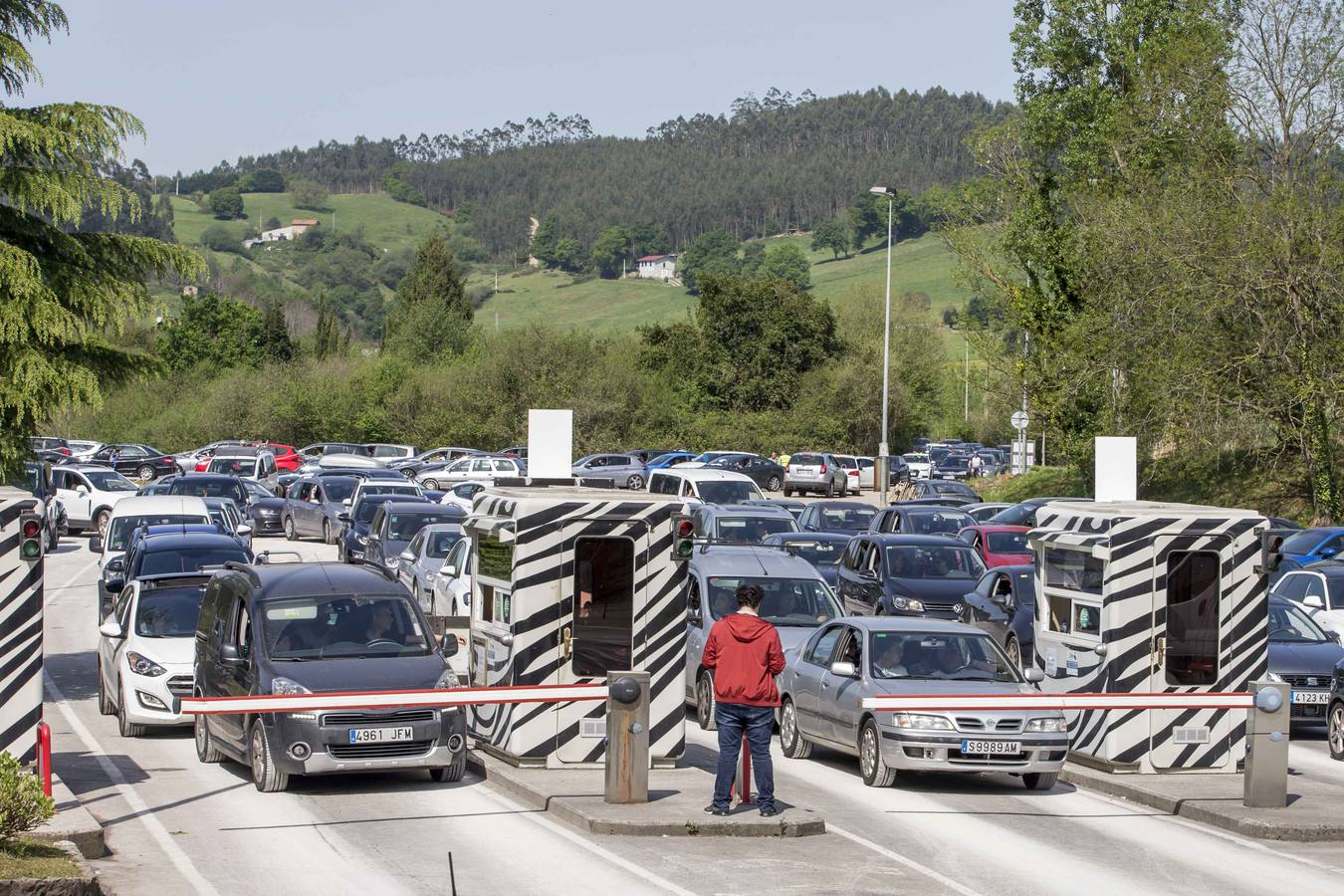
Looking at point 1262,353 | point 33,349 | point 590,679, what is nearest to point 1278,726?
point 590,679

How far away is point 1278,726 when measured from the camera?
555 inches

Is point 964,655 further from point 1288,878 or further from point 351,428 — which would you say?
point 351,428

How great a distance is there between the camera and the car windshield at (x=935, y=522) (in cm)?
3356

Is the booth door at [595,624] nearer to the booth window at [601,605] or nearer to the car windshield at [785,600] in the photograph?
the booth window at [601,605]

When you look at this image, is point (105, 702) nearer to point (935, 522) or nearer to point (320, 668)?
point (320, 668)

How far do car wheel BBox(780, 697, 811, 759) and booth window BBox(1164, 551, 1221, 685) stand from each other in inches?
145

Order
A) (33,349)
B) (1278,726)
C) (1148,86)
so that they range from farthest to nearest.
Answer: (1148,86)
(33,349)
(1278,726)

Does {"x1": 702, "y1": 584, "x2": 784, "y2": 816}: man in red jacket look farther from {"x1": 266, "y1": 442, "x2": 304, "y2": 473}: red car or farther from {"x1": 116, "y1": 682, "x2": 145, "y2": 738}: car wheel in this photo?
{"x1": 266, "y1": 442, "x2": 304, "y2": 473}: red car

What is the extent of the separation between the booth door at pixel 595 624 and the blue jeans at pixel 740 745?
2.48 meters

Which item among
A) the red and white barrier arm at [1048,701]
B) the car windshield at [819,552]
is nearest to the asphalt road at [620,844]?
the red and white barrier arm at [1048,701]

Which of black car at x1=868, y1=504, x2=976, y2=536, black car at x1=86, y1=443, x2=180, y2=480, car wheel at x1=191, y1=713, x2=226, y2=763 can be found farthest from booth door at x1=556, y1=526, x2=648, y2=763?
black car at x1=86, y1=443, x2=180, y2=480

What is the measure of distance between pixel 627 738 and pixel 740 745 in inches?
37.3

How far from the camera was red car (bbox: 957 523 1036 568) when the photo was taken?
29.7 m

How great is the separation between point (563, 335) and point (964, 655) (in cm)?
6740
